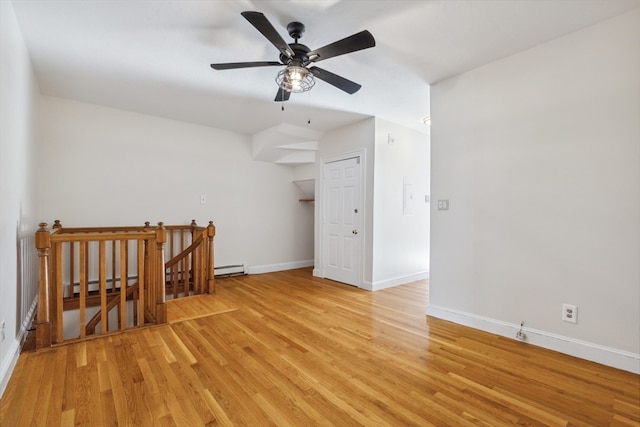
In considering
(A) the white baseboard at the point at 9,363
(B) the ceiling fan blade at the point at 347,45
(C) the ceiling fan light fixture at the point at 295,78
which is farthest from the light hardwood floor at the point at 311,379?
(B) the ceiling fan blade at the point at 347,45

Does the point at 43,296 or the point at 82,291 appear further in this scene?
the point at 82,291

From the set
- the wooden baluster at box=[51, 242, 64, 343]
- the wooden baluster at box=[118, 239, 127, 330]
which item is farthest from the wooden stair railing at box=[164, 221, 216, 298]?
the wooden baluster at box=[51, 242, 64, 343]

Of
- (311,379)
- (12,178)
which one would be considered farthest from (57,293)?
(311,379)

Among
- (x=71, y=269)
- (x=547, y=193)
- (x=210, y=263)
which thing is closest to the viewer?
(x=547, y=193)

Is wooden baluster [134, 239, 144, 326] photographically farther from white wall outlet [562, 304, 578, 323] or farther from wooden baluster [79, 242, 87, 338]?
white wall outlet [562, 304, 578, 323]

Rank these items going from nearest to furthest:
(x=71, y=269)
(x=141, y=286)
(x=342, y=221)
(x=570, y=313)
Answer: (x=570, y=313) → (x=141, y=286) → (x=71, y=269) → (x=342, y=221)

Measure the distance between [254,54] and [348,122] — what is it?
207 centimetres

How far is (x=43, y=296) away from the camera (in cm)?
227

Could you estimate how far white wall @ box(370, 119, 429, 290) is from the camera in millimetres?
4215

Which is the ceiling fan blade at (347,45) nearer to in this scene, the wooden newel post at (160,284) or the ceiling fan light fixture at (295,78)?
the ceiling fan light fixture at (295,78)

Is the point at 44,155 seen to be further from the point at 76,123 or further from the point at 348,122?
the point at 348,122

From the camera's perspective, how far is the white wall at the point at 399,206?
13.8 feet

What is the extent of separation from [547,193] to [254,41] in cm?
270

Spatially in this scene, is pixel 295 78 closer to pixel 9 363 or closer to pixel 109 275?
pixel 9 363
